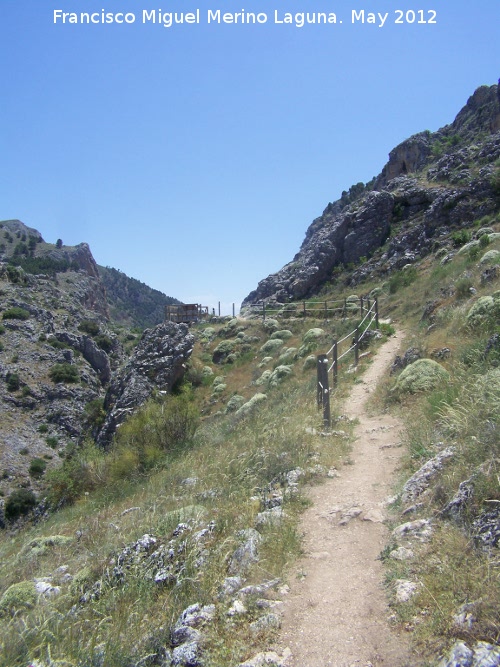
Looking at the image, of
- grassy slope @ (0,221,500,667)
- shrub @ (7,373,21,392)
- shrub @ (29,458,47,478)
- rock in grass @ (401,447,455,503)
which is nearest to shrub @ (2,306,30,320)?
shrub @ (7,373,21,392)

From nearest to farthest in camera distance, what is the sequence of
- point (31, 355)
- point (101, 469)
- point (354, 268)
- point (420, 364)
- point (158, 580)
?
1. point (158, 580)
2. point (420, 364)
3. point (101, 469)
4. point (354, 268)
5. point (31, 355)

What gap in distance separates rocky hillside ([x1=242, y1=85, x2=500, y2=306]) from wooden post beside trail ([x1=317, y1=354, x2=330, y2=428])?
28.1 m

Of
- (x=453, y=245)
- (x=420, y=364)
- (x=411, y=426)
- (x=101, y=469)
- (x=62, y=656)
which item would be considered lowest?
(x=101, y=469)

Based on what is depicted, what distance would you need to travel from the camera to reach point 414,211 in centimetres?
4278

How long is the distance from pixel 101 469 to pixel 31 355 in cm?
4688

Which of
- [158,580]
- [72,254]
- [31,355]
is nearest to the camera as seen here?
[158,580]

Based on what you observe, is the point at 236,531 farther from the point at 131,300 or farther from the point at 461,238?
the point at 131,300

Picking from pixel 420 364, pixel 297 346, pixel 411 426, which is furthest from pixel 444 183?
pixel 411 426

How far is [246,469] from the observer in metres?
7.54

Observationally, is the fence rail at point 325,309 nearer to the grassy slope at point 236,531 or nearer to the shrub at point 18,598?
the grassy slope at point 236,531

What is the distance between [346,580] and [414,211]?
1659 inches

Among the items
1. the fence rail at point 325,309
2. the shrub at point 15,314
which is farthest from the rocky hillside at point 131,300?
the fence rail at point 325,309

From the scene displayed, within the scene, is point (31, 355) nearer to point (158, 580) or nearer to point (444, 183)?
point (444, 183)

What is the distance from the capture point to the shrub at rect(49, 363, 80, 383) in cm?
5403
